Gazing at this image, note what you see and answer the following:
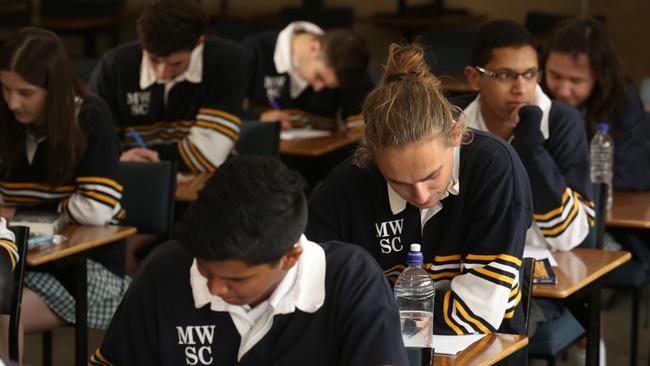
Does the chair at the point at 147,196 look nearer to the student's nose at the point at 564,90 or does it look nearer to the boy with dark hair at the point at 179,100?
the boy with dark hair at the point at 179,100

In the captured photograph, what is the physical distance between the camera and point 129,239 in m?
3.92

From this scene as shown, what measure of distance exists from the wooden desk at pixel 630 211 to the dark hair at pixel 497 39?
0.84 meters

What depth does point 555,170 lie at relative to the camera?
3125 millimetres

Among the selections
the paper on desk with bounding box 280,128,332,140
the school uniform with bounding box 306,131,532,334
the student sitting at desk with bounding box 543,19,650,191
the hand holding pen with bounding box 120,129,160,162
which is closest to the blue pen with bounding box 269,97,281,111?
the paper on desk with bounding box 280,128,332,140

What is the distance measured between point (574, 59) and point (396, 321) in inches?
94.1

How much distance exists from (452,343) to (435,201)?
310mm

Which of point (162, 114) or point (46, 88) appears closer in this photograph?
point (46, 88)

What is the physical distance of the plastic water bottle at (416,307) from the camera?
6.80ft

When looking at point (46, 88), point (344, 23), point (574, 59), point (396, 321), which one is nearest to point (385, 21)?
point (344, 23)

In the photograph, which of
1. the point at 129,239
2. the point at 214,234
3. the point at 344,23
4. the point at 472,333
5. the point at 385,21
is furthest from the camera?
the point at 385,21

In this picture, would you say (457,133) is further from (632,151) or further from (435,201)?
(632,151)

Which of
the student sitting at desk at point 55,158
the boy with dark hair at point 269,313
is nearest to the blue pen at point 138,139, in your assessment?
the student sitting at desk at point 55,158

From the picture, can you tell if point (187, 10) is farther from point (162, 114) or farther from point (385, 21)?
point (385, 21)

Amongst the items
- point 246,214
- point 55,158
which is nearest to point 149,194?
point 55,158
